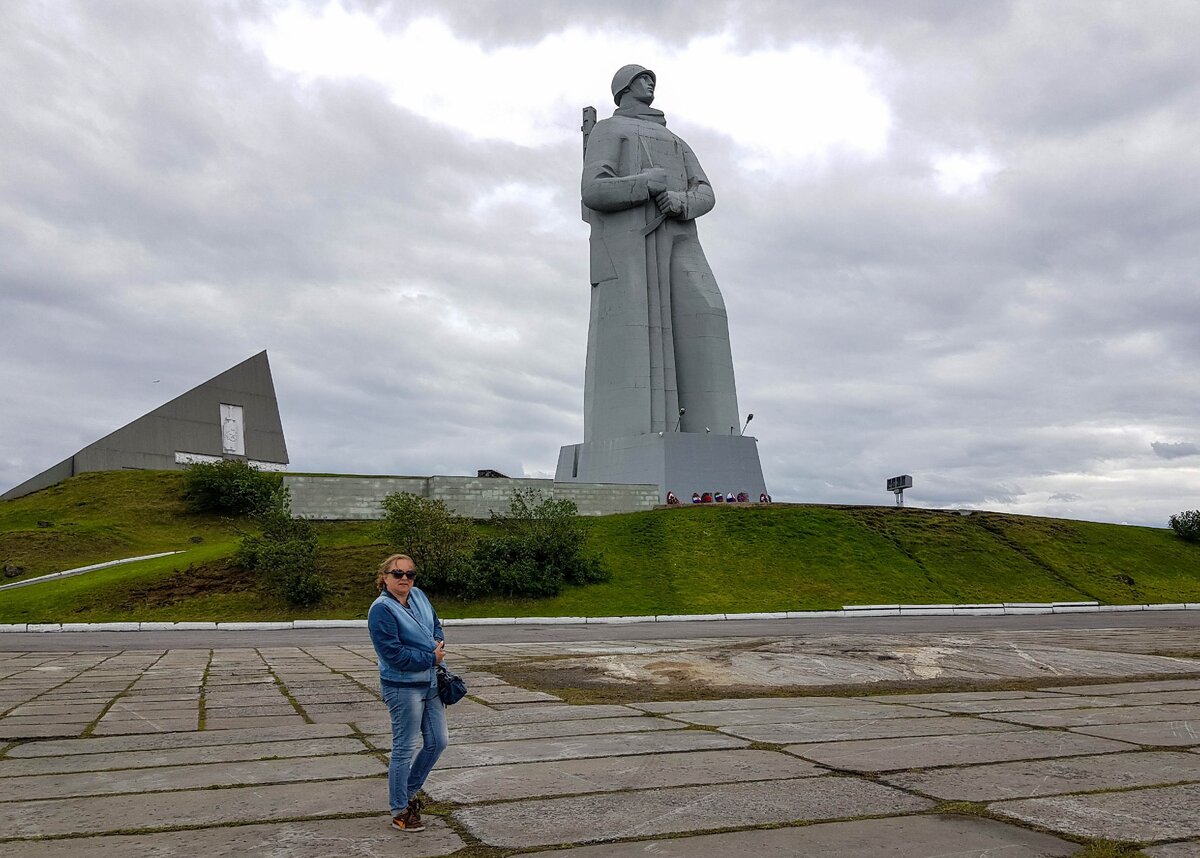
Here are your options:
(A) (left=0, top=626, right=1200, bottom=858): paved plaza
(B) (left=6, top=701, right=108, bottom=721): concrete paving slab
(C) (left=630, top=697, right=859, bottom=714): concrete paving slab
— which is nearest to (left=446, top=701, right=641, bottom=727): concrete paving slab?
(A) (left=0, top=626, right=1200, bottom=858): paved plaza

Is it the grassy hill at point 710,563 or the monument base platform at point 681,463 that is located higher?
the monument base platform at point 681,463

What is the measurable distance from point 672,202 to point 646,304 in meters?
3.52

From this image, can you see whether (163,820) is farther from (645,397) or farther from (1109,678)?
(645,397)

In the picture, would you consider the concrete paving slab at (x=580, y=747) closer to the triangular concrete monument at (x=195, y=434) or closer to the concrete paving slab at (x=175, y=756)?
the concrete paving slab at (x=175, y=756)

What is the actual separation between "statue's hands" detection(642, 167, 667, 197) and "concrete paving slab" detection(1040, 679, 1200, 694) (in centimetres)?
2483

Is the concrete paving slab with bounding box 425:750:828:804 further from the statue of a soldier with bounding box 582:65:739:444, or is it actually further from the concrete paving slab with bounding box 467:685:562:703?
the statue of a soldier with bounding box 582:65:739:444

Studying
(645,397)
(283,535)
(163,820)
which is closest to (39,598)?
(283,535)

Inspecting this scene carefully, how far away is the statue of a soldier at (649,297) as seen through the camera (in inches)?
1248

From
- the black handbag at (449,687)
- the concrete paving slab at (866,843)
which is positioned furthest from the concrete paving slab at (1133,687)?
the black handbag at (449,687)

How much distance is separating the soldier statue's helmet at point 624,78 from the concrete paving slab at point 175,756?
3126 centimetres

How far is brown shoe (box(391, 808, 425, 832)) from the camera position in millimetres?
4500

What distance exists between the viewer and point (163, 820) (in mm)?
4688

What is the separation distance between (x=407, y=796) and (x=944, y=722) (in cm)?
450

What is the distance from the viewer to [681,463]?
3058 cm
